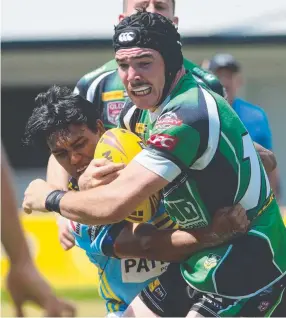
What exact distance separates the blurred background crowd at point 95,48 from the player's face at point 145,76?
1026 centimetres

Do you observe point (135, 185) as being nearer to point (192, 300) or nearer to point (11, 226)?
point (192, 300)

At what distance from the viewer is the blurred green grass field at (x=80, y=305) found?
982 centimetres

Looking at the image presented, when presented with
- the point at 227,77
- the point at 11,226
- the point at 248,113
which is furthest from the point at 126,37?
the point at 227,77

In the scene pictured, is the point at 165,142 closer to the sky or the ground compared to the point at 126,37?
closer to the ground

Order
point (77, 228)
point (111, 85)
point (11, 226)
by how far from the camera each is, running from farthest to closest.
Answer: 1. point (111, 85)
2. point (77, 228)
3. point (11, 226)

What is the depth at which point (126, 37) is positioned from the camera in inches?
195

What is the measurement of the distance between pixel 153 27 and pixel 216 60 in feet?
14.0

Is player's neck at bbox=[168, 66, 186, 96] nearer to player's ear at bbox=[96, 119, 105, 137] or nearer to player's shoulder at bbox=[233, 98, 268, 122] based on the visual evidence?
player's ear at bbox=[96, 119, 105, 137]

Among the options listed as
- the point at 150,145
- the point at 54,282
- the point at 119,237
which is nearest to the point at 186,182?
the point at 150,145

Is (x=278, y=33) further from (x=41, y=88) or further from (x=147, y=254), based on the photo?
(x=147, y=254)

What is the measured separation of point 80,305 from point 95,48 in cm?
699

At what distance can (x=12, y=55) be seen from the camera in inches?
661

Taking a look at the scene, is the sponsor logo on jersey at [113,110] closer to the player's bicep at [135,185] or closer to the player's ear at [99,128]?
the player's ear at [99,128]

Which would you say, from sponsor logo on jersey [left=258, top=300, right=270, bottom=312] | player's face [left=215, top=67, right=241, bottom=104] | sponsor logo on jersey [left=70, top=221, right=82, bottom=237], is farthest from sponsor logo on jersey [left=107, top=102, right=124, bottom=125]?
player's face [left=215, top=67, right=241, bottom=104]
